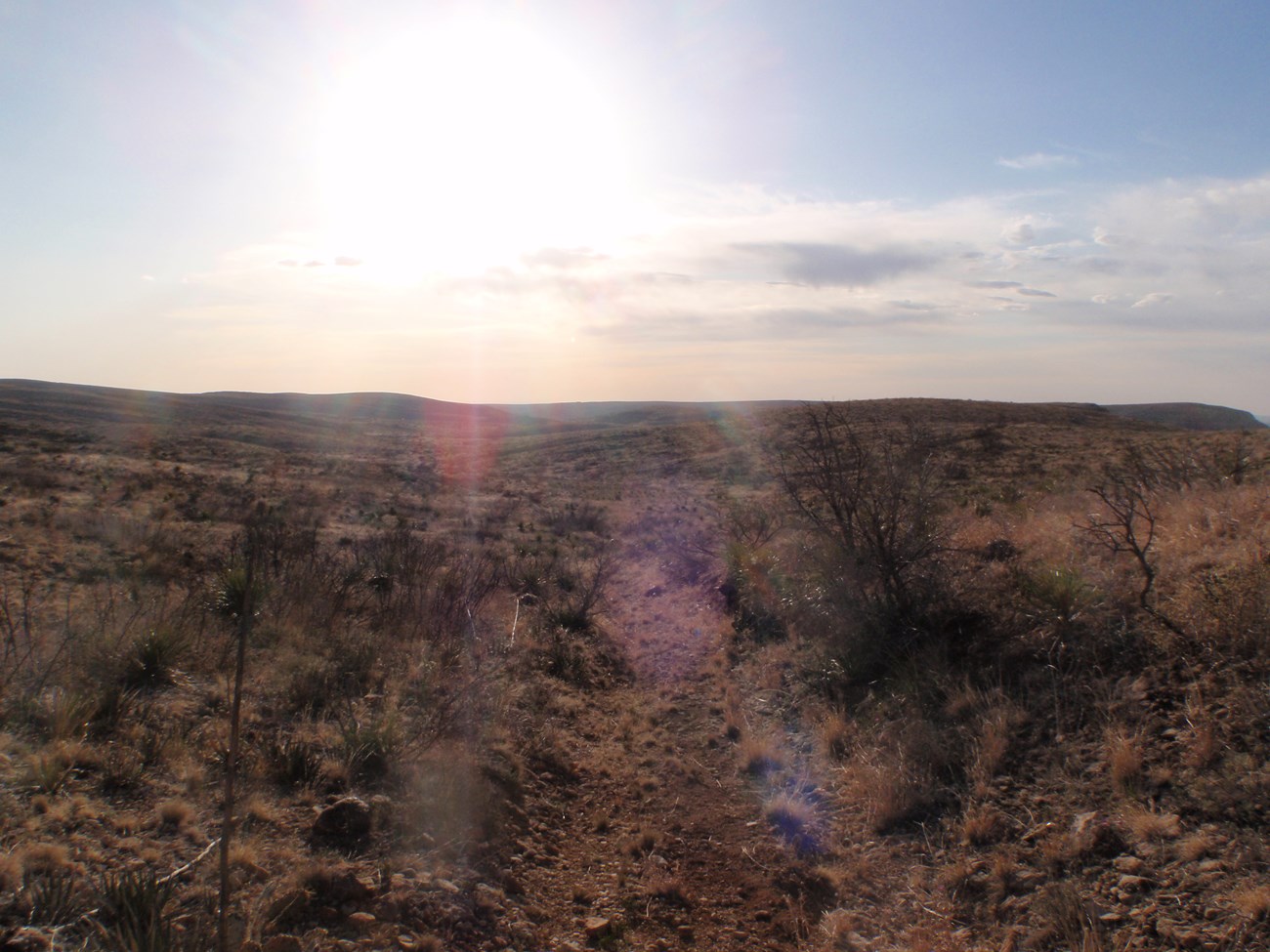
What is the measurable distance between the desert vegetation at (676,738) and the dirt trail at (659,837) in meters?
0.03

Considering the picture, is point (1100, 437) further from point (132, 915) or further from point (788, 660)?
point (132, 915)

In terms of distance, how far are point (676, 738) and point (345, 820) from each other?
3.59m

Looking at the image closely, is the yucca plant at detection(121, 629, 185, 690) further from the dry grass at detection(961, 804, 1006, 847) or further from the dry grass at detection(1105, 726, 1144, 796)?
the dry grass at detection(1105, 726, 1144, 796)

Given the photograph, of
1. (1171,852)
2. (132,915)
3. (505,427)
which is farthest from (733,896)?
(505,427)

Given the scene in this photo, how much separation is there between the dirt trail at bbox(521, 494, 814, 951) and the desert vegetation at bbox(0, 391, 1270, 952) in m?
0.03

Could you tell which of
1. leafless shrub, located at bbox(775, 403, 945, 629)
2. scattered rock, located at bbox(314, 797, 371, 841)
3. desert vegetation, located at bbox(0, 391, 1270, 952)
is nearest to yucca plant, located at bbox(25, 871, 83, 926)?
desert vegetation, located at bbox(0, 391, 1270, 952)

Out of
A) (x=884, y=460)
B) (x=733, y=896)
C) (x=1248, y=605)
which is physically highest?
(x=884, y=460)

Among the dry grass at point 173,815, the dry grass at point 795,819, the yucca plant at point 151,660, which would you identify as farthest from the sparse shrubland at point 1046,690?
the yucca plant at point 151,660

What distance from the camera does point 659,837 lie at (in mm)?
5648

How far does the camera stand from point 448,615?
352 inches

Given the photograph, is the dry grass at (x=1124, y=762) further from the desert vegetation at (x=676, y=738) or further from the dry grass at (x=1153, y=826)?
the dry grass at (x=1153, y=826)

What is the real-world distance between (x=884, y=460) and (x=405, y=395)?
5382 inches

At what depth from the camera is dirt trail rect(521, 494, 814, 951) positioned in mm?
4648

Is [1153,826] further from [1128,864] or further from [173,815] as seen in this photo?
[173,815]
